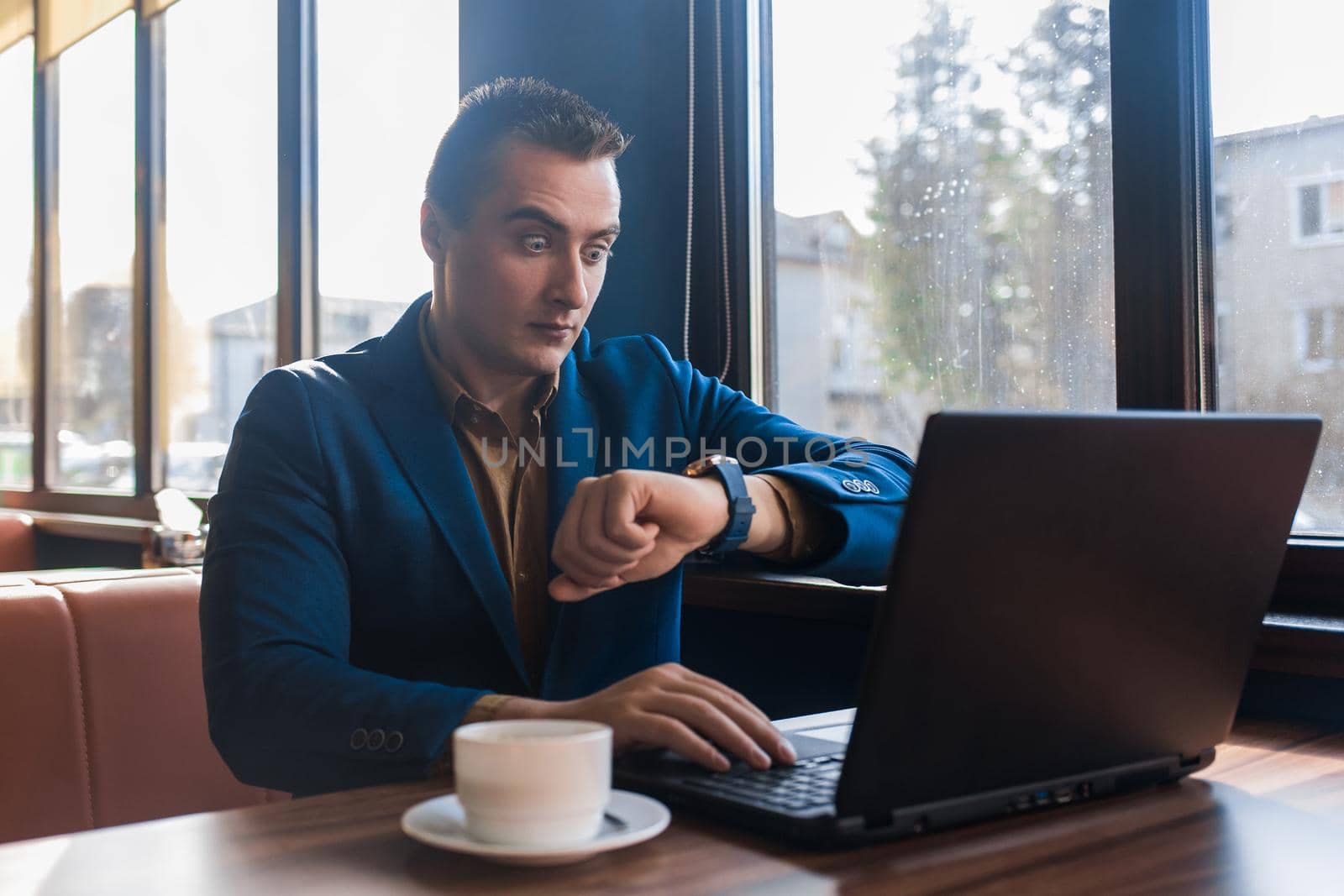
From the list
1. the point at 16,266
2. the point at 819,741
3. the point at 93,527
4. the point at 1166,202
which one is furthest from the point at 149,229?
the point at 819,741

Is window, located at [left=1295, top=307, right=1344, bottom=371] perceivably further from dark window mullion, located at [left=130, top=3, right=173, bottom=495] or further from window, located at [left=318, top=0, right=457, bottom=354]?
dark window mullion, located at [left=130, top=3, right=173, bottom=495]

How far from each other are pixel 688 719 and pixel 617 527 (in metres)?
0.16

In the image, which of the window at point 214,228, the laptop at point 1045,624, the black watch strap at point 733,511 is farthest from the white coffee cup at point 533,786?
the window at point 214,228

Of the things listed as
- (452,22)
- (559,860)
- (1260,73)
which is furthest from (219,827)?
(452,22)

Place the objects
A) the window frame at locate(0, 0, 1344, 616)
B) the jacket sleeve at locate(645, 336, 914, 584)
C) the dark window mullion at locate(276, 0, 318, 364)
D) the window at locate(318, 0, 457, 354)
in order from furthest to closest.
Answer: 1. the dark window mullion at locate(276, 0, 318, 364)
2. the window at locate(318, 0, 457, 354)
3. the window frame at locate(0, 0, 1344, 616)
4. the jacket sleeve at locate(645, 336, 914, 584)

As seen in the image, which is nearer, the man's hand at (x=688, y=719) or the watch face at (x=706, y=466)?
the man's hand at (x=688, y=719)

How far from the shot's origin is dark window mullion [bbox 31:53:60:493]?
17.0 feet

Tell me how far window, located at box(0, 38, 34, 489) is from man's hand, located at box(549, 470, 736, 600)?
5046mm

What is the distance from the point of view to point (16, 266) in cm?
555

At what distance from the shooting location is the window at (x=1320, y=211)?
153 centimetres

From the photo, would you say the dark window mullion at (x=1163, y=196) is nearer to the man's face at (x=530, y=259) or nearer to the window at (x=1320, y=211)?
the window at (x=1320, y=211)

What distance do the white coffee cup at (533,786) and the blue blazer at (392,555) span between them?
34 centimetres

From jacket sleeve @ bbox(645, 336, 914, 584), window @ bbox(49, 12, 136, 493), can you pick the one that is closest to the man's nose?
jacket sleeve @ bbox(645, 336, 914, 584)

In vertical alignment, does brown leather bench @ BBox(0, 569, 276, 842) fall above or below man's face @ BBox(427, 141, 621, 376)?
below
